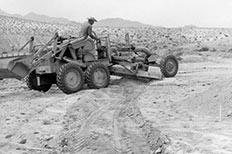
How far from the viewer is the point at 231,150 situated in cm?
614

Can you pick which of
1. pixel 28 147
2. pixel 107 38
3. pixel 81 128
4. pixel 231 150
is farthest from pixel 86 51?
pixel 231 150

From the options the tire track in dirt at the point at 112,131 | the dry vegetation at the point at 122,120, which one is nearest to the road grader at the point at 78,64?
the dry vegetation at the point at 122,120

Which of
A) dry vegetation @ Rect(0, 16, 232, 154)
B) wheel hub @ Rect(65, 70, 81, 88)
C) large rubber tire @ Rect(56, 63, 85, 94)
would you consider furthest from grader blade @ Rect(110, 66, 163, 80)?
wheel hub @ Rect(65, 70, 81, 88)

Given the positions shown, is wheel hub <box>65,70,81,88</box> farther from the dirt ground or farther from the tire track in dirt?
the tire track in dirt

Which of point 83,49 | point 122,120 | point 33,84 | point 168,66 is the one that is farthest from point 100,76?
point 122,120

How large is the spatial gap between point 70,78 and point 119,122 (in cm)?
475

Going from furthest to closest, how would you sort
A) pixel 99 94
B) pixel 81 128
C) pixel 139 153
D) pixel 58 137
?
pixel 99 94, pixel 81 128, pixel 58 137, pixel 139 153

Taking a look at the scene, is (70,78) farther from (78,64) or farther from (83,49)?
(83,49)

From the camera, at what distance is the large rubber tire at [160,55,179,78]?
1685 cm

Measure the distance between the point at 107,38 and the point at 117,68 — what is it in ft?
3.82

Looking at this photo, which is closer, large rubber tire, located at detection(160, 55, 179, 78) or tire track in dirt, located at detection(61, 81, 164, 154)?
tire track in dirt, located at detection(61, 81, 164, 154)

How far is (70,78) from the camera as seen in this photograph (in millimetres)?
13469

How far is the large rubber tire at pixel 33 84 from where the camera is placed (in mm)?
14622

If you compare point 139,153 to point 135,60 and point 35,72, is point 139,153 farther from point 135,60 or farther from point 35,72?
point 135,60
